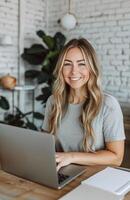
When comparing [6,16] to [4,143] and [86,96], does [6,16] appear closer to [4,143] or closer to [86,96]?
[86,96]

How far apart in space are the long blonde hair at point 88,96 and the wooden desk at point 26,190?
1.23 feet

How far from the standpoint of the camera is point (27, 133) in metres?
1.20

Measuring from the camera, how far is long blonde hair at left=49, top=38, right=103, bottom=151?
168 centimetres

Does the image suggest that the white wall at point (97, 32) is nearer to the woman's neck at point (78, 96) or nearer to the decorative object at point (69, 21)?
the decorative object at point (69, 21)

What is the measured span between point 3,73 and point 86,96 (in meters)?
2.59

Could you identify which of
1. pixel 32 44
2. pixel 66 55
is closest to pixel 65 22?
pixel 32 44

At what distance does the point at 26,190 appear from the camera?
3.95 feet

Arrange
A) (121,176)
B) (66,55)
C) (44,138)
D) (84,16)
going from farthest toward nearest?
(84,16) < (66,55) < (121,176) < (44,138)

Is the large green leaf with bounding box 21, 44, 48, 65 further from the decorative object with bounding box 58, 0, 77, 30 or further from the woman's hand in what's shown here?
the woman's hand

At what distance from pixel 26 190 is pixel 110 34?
3342 millimetres

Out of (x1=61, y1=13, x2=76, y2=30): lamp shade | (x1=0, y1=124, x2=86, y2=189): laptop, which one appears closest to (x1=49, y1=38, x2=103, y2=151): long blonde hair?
(x1=0, y1=124, x2=86, y2=189): laptop

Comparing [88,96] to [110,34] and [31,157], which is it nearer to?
[31,157]

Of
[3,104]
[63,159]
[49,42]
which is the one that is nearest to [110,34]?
[49,42]

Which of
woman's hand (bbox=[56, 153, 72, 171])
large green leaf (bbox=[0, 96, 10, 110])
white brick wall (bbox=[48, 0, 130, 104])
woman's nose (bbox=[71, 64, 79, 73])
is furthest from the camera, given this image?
white brick wall (bbox=[48, 0, 130, 104])
